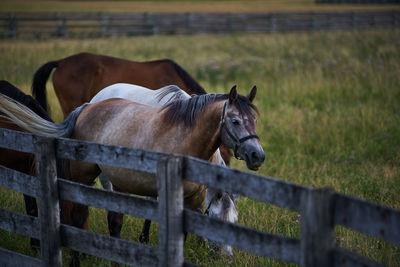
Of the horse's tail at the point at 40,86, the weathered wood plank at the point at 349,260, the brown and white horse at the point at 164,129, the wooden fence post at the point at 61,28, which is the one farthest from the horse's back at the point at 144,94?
the wooden fence post at the point at 61,28

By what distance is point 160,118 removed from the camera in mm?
3832

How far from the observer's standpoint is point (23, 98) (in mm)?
4793

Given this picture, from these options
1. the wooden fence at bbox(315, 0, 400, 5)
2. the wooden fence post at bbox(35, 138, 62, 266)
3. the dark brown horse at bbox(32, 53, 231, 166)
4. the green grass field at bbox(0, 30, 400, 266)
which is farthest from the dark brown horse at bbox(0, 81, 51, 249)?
the wooden fence at bbox(315, 0, 400, 5)

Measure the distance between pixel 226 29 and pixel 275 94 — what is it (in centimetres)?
1944

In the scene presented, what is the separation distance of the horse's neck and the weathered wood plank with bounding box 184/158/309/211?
3.12 ft

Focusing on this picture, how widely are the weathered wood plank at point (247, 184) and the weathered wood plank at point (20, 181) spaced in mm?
1398

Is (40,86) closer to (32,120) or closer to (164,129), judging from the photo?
(32,120)

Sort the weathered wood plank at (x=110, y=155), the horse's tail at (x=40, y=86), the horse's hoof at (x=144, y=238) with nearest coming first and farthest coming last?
the weathered wood plank at (x=110, y=155), the horse's hoof at (x=144, y=238), the horse's tail at (x=40, y=86)

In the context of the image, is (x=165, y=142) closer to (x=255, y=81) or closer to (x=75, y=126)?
(x=75, y=126)

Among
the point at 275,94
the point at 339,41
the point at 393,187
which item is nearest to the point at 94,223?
the point at 393,187

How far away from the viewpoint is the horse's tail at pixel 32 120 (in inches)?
147

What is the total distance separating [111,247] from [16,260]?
3.43ft

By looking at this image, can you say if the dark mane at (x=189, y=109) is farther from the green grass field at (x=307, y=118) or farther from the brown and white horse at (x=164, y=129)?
the green grass field at (x=307, y=118)

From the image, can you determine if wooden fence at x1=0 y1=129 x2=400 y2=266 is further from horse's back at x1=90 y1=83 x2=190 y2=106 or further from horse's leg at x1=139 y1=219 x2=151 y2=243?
horse's back at x1=90 y1=83 x2=190 y2=106
